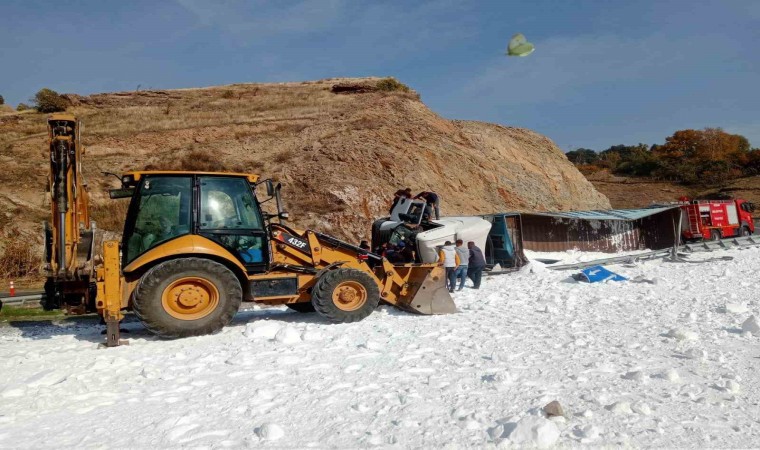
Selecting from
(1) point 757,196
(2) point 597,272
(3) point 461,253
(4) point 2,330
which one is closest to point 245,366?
(4) point 2,330

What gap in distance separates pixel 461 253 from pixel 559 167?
23.3 meters

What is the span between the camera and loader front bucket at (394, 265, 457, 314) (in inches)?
334

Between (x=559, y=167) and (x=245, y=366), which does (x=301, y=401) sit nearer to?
(x=245, y=366)

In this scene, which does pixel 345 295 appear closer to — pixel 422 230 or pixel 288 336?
pixel 288 336

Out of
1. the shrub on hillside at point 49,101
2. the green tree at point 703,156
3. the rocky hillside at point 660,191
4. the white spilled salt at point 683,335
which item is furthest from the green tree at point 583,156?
the white spilled salt at point 683,335

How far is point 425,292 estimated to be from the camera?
8492mm

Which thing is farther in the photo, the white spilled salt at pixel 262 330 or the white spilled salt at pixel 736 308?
the white spilled salt at pixel 736 308

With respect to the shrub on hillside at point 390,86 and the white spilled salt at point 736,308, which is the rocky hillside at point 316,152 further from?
the white spilled salt at point 736,308

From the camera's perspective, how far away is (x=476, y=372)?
5.16 m

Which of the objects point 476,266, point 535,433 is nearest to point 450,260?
point 476,266

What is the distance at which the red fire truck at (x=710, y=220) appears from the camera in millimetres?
23016

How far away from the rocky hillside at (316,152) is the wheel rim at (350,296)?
13.2 meters

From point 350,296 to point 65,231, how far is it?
147 inches

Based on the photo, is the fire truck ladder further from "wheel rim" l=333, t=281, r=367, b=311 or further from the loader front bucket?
"wheel rim" l=333, t=281, r=367, b=311
